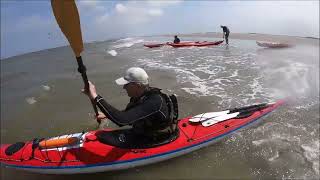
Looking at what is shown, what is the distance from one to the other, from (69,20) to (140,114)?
225 cm

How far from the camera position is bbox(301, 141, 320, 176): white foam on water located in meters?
5.57

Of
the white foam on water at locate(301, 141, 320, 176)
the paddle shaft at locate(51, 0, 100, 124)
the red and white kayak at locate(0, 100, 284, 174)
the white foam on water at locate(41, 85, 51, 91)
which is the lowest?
the white foam on water at locate(301, 141, 320, 176)

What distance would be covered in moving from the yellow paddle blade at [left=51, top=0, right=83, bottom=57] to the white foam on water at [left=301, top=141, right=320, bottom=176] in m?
5.03

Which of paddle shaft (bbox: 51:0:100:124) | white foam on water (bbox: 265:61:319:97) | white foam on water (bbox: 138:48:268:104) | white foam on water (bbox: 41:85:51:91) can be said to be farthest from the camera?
white foam on water (bbox: 41:85:51:91)

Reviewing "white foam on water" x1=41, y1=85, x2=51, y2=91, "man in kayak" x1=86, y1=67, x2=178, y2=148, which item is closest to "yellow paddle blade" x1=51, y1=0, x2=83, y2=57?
"man in kayak" x1=86, y1=67, x2=178, y2=148

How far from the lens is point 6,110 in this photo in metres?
10.6

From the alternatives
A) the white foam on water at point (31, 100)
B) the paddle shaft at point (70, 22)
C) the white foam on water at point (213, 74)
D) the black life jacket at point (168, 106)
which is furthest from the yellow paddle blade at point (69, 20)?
the white foam on water at point (31, 100)

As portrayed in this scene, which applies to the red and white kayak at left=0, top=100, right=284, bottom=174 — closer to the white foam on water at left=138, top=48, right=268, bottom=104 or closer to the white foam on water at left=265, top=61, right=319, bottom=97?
the white foam on water at left=138, top=48, right=268, bottom=104

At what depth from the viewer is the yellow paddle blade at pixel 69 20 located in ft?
16.4

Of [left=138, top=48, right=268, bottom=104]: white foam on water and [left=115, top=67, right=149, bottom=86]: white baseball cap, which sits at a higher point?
[left=115, top=67, right=149, bottom=86]: white baseball cap

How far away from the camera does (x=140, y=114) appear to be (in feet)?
14.7

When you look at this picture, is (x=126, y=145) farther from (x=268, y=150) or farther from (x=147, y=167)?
(x=268, y=150)

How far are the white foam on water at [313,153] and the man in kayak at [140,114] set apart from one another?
2814 millimetres

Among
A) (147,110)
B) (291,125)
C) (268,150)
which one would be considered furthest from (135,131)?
(291,125)
